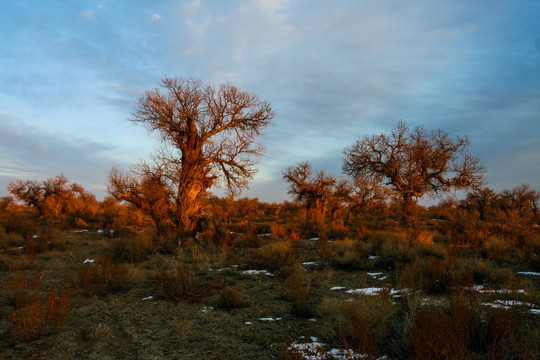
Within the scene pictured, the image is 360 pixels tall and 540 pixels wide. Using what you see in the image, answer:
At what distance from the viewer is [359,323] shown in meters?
3.61

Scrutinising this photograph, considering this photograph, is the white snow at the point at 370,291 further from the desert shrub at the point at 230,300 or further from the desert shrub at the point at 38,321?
the desert shrub at the point at 38,321

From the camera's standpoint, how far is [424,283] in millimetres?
6297

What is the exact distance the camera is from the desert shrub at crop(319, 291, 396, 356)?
361 centimetres

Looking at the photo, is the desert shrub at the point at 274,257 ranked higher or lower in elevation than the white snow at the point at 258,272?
higher

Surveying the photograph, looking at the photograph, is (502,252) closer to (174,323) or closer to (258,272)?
(258,272)

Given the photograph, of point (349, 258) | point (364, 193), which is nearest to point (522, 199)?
point (364, 193)

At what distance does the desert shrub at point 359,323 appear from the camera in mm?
3609

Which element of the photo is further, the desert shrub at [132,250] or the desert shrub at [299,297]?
the desert shrub at [132,250]

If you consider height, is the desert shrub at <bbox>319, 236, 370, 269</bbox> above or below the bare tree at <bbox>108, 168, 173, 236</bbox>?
below

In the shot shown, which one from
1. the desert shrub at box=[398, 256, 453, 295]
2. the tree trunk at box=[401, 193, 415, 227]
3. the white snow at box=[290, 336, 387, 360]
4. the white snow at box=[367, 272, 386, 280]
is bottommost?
the white snow at box=[290, 336, 387, 360]

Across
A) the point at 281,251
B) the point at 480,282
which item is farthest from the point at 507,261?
the point at 281,251

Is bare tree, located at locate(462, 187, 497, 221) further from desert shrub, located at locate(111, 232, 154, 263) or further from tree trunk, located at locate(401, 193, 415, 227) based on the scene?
desert shrub, located at locate(111, 232, 154, 263)

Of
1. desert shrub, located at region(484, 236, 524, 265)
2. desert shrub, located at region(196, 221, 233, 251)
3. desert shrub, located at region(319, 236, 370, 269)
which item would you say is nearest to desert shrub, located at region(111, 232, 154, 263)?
desert shrub, located at region(196, 221, 233, 251)

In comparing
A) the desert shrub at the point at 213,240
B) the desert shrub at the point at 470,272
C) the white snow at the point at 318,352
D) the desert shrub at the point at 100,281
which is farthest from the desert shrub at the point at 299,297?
the desert shrub at the point at 213,240
